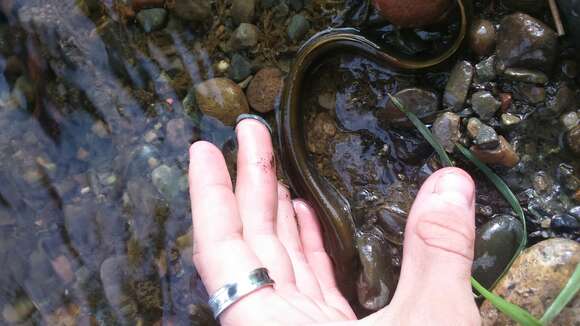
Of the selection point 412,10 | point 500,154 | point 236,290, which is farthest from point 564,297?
point 412,10

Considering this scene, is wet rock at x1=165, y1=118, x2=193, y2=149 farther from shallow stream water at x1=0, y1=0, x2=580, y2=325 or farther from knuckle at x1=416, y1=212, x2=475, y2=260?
knuckle at x1=416, y1=212, x2=475, y2=260

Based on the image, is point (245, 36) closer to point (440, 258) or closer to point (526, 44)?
point (526, 44)

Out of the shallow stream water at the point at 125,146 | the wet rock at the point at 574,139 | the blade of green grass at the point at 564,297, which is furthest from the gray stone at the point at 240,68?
the blade of green grass at the point at 564,297

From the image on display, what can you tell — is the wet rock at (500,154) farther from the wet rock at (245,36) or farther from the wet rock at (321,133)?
the wet rock at (245,36)

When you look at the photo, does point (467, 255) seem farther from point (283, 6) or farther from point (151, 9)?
point (151, 9)

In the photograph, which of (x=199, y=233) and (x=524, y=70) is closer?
(x=199, y=233)

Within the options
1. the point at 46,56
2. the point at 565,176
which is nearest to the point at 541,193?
the point at 565,176
